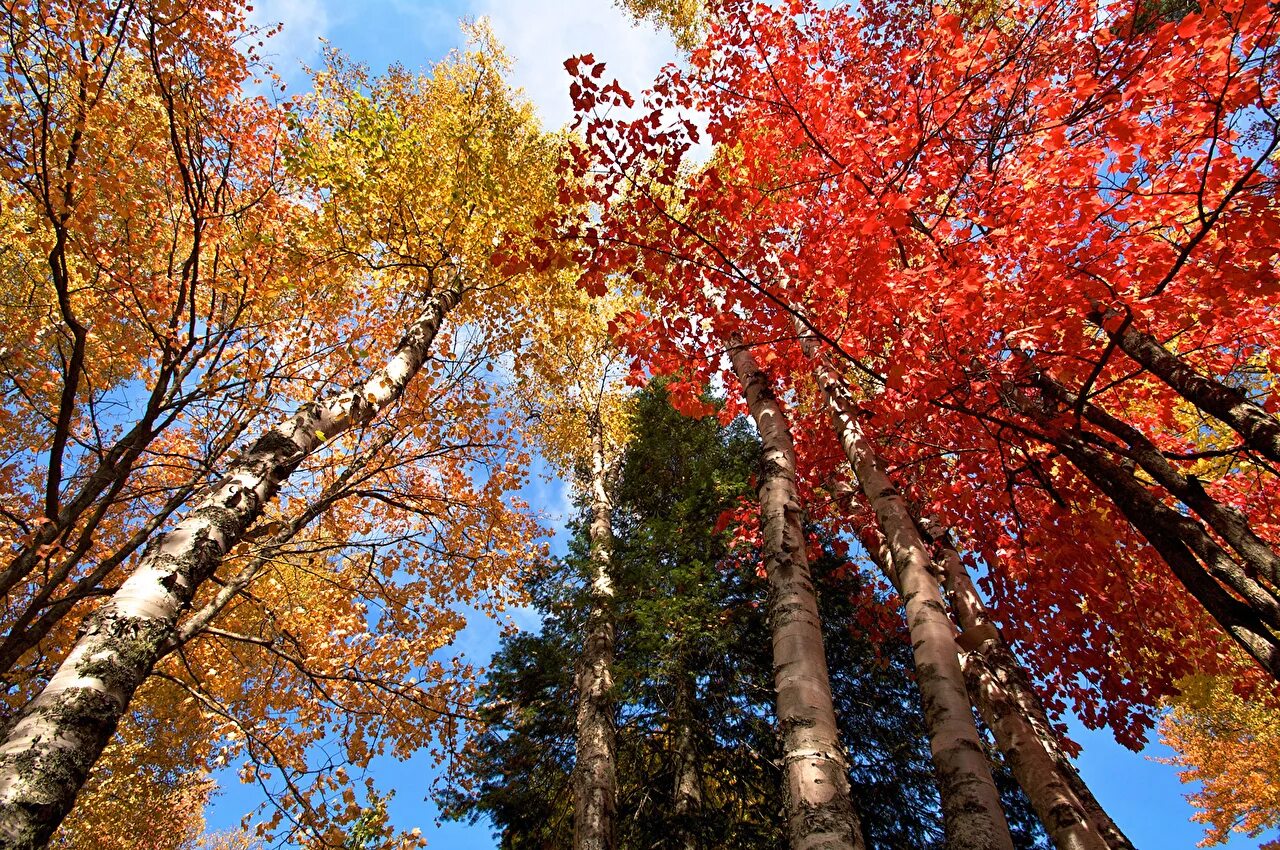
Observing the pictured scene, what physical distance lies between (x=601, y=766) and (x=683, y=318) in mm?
5238

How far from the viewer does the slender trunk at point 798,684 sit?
2359mm

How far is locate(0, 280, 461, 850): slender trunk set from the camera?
2.25 meters

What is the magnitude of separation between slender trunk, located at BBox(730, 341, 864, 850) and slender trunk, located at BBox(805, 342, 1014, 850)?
0.56 metres

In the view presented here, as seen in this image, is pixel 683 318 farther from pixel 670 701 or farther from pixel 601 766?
pixel 670 701

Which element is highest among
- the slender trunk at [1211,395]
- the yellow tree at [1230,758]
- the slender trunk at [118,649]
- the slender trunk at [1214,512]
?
the yellow tree at [1230,758]

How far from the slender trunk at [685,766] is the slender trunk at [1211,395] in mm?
6390

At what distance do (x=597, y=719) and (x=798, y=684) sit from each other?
4683 mm

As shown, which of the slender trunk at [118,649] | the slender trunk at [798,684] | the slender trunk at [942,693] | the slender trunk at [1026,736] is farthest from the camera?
the slender trunk at [1026,736]

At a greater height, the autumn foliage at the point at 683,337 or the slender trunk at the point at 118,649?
the autumn foliage at the point at 683,337

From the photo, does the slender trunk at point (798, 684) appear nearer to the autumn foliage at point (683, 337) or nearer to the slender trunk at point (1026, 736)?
the autumn foliage at point (683, 337)

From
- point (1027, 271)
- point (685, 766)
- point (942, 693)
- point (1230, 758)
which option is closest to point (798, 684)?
point (942, 693)

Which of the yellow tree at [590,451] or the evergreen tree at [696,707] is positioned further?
the evergreen tree at [696,707]

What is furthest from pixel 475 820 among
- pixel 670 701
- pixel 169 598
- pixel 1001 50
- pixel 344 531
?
pixel 1001 50

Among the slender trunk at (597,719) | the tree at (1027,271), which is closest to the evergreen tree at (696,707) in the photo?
the slender trunk at (597,719)
